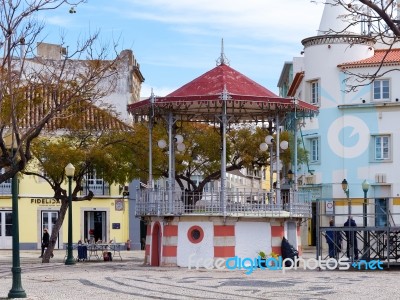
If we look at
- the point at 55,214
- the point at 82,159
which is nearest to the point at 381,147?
the point at 55,214

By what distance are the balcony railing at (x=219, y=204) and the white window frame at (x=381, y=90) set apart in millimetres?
20794

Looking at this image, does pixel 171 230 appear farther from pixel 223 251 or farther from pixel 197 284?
pixel 197 284

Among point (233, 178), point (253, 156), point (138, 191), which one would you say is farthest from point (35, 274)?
point (233, 178)

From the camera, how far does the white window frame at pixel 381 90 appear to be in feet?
168

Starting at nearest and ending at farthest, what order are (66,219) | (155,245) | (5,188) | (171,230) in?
1. (171,230)
2. (155,245)
3. (5,188)
4. (66,219)

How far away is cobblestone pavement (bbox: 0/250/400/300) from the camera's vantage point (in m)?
21.9

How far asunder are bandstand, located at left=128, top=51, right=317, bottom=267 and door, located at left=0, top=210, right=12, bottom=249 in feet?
79.3

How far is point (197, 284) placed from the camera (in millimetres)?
24562

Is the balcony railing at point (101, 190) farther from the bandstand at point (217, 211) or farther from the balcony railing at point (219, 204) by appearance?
the balcony railing at point (219, 204)

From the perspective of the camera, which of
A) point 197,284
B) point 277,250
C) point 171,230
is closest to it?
point 197,284

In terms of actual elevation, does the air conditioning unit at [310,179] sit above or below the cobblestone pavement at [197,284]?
above

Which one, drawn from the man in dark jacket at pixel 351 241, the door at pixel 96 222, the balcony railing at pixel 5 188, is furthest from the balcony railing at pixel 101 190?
the man in dark jacket at pixel 351 241

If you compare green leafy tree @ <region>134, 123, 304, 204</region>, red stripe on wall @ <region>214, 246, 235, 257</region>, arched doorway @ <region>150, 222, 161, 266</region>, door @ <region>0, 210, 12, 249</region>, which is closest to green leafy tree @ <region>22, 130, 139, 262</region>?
green leafy tree @ <region>134, 123, 304, 204</region>

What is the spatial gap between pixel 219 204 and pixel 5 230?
2703 cm
